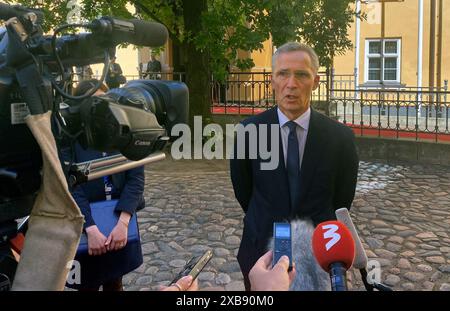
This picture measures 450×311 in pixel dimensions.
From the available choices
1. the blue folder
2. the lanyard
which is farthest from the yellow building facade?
the blue folder

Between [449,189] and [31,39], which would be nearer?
[31,39]

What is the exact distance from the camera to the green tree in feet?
32.2

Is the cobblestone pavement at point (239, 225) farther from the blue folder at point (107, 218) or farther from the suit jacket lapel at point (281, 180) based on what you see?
the suit jacket lapel at point (281, 180)

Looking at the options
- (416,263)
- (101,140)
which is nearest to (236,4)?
(416,263)

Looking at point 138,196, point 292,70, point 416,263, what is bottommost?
point 416,263

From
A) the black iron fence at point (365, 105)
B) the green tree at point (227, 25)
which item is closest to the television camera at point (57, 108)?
the green tree at point (227, 25)

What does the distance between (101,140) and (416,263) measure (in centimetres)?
460

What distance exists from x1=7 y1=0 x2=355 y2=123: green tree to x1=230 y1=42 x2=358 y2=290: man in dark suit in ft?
22.6

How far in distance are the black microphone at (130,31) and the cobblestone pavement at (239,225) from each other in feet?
9.76

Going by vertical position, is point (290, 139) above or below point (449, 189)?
above

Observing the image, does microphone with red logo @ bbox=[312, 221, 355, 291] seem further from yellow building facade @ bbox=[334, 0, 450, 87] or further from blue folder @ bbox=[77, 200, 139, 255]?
yellow building facade @ bbox=[334, 0, 450, 87]

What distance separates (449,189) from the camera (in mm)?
8602
